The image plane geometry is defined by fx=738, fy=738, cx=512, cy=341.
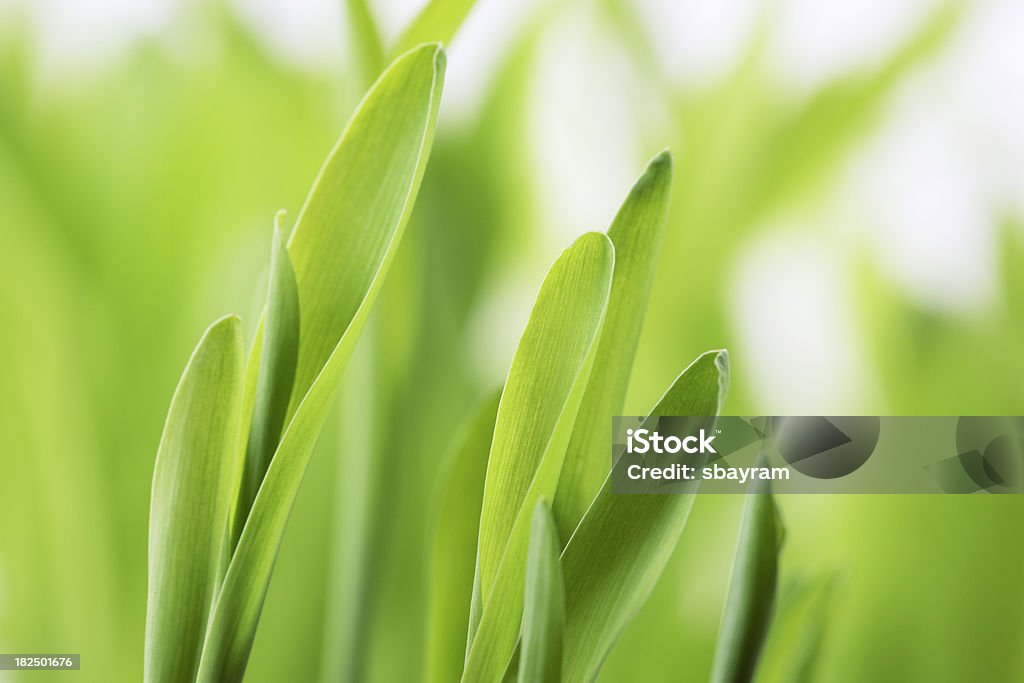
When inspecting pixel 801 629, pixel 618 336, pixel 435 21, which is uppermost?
pixel 435 21

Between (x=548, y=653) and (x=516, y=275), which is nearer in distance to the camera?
(x=548, y=653)

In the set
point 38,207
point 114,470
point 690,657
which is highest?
point 38,207

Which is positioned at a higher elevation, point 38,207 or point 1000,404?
point 38,207

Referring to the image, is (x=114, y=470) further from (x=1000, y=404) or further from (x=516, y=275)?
(x=1000, y=404)

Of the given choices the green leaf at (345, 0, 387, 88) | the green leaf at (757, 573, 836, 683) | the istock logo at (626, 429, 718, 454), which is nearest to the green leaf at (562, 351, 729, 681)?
the istock logo at (626, 429, 718, 454)

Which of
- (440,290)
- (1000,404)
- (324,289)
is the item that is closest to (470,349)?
(440,290)
